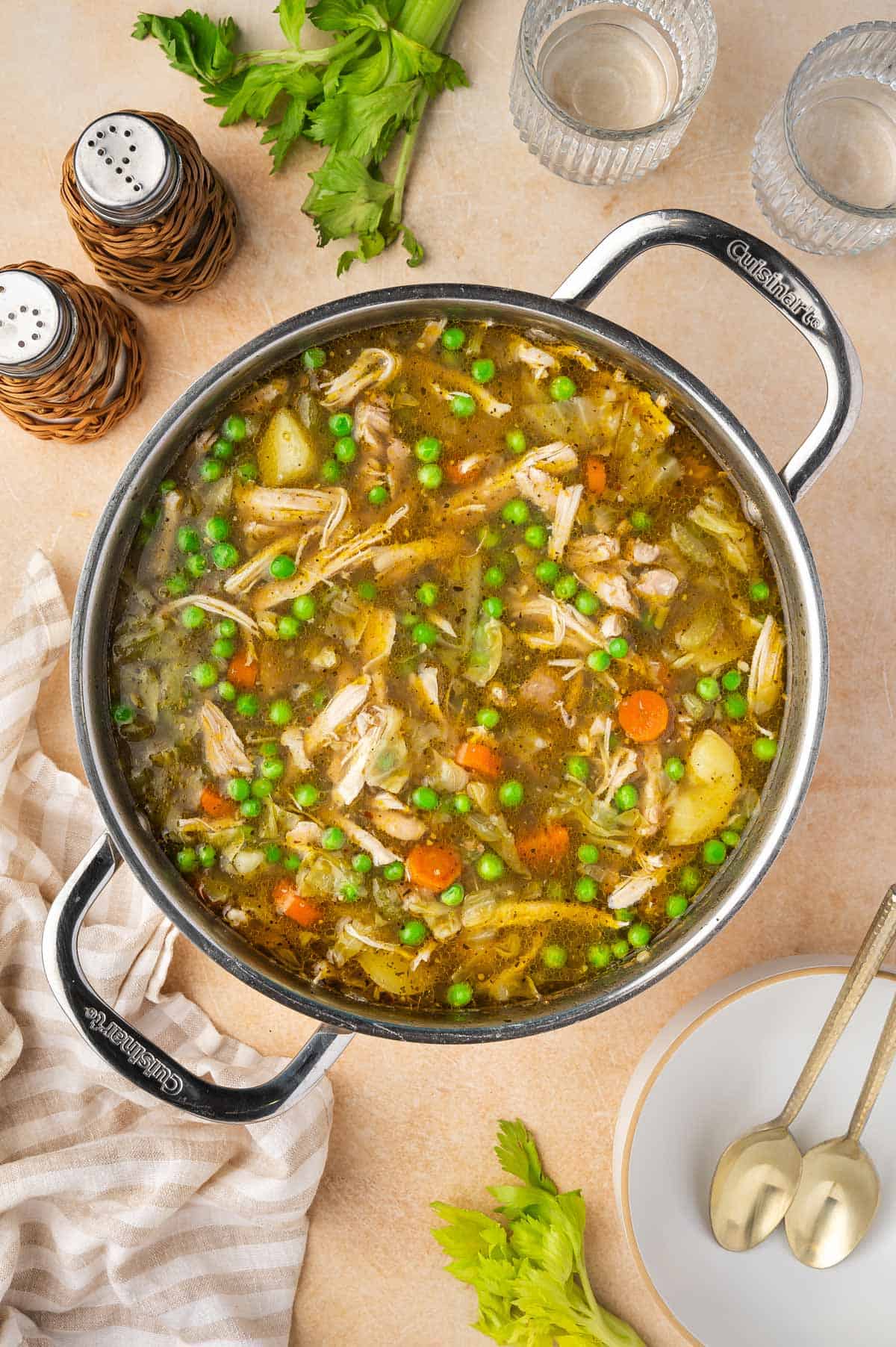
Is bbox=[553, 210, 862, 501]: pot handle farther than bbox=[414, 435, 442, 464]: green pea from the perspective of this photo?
No


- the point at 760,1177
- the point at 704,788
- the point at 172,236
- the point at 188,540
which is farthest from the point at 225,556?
the point at 760,1177

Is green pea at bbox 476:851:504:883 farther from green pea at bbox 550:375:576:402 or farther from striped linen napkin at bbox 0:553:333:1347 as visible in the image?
green pea at bbox 550:375:576:402

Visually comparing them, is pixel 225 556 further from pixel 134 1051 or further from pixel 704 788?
pixel 704 788

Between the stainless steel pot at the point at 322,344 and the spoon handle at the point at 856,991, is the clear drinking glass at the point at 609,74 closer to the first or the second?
the stainless steel pot at the point at 322,344

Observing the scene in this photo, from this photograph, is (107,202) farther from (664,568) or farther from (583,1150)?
(583,1150)

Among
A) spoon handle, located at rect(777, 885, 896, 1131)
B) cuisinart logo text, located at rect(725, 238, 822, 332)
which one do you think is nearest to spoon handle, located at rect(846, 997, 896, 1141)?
spoon handle, located at rect(777, 885, 896, 1131)

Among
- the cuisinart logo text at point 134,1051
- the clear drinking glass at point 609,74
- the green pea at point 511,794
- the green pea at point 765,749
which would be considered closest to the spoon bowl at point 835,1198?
the green pea at point 765,749
